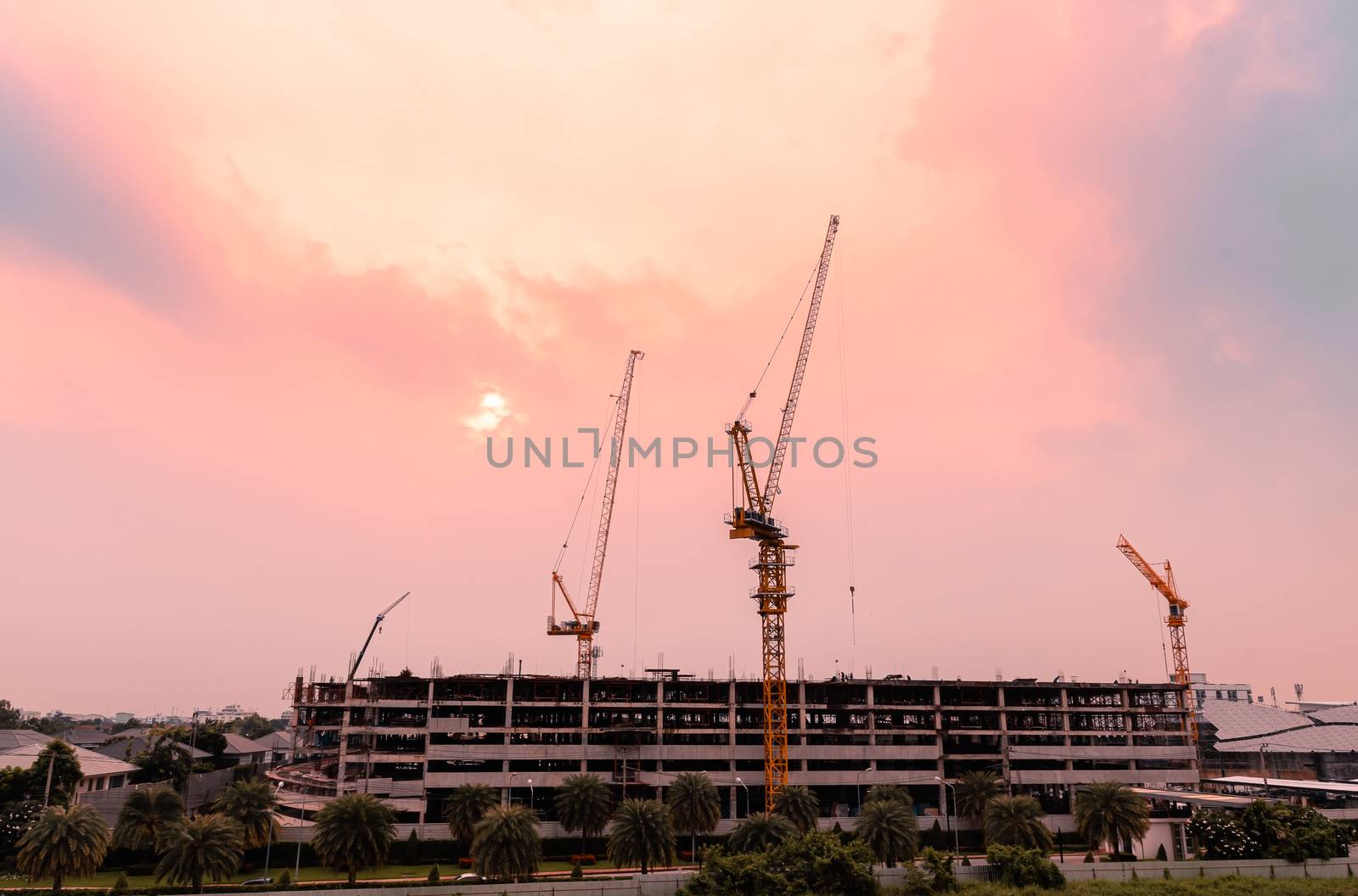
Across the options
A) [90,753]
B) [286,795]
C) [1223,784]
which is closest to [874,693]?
[1223,784]

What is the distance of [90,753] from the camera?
132 metres

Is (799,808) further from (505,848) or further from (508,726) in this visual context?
(508,726)

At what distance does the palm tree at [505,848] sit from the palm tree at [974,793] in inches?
2361

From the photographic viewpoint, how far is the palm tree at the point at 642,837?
89438 mm

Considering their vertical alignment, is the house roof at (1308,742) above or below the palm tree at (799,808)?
above

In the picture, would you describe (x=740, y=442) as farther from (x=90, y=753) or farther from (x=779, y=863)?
(x=90, y=753)

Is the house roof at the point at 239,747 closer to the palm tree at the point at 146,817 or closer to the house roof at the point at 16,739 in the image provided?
the house roof at the point at 16,739

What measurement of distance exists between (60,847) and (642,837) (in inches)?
2047

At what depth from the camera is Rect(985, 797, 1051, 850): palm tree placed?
95500mm

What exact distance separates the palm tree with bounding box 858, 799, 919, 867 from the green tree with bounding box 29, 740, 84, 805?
9023 centimetres

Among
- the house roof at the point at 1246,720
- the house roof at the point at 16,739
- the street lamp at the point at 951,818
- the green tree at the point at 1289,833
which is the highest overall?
the house roof at the point at 1246,720

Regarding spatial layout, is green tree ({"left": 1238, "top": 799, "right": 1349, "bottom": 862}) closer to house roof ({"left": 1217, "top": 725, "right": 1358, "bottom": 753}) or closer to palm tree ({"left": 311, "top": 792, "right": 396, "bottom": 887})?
palm tree ({"left": 311, "top": 792, "right": 396, "bottom": 887})

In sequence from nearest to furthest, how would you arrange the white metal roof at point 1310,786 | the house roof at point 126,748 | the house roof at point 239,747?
the white metal roof at point 1310,786 → the house roof at point 126,748 → the house roof at point 239,747

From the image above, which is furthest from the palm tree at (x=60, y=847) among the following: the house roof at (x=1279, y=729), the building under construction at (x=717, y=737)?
the house roof at (x=1279, y=729)
